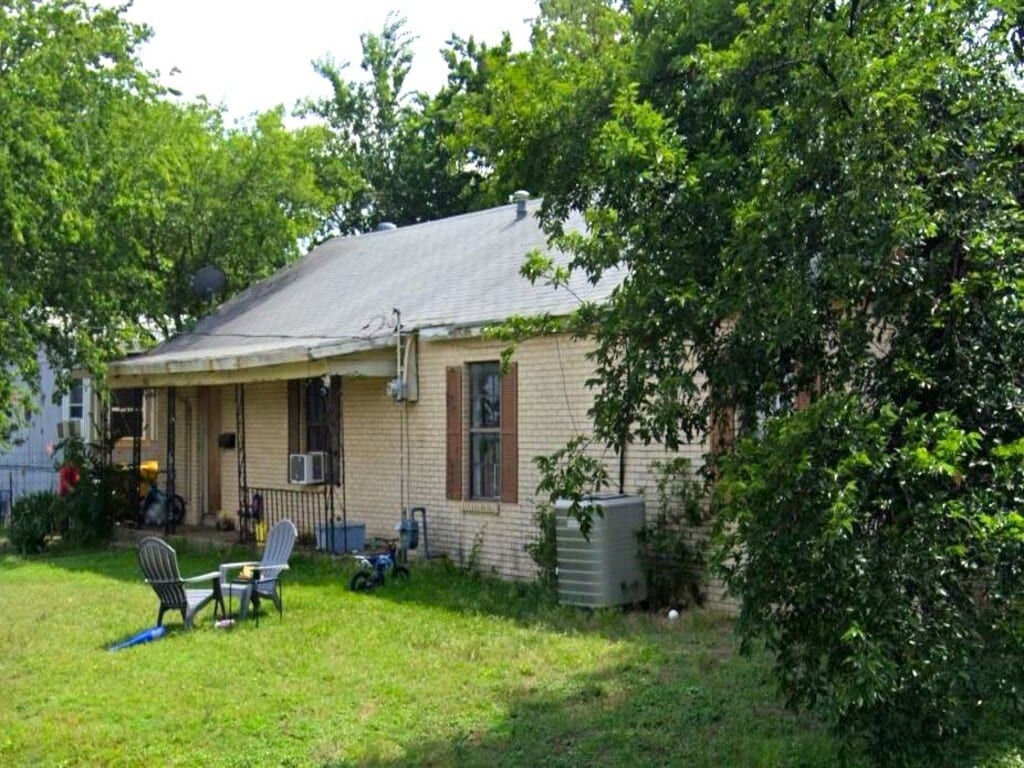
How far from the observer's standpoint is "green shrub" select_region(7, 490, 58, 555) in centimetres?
1900

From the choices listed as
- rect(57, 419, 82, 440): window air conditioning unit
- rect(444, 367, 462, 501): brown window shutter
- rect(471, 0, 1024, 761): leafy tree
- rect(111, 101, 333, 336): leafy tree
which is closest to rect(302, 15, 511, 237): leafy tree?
rect(111, 101, 333, 336): leafy tree

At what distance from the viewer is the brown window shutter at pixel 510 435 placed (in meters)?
13.4

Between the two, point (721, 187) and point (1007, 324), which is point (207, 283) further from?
point (1007, 324)

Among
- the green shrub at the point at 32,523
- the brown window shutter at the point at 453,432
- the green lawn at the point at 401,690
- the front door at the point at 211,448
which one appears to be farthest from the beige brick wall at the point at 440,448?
the green shrub at the point at 32,523

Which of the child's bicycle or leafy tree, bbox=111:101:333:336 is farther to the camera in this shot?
leafy tree, bbox=111:101:333:336

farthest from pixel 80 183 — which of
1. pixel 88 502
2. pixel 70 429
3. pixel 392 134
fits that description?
pixel 392 134

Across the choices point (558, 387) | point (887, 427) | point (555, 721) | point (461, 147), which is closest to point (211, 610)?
point (558, 387)

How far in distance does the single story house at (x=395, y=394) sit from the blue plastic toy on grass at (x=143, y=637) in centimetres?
403

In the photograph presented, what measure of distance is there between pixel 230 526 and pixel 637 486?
9191 millimetres

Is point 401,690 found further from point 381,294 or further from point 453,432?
point 381,294

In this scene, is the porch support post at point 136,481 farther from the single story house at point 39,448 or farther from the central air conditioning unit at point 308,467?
the single story house at point 39,448

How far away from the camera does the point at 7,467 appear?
26.7 m

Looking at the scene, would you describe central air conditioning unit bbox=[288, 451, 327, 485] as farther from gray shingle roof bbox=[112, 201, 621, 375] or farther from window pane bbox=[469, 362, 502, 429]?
window pane bbox=[469, 362, 502, 429]

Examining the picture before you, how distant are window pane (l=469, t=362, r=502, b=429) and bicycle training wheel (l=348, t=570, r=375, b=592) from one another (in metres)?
2.22
